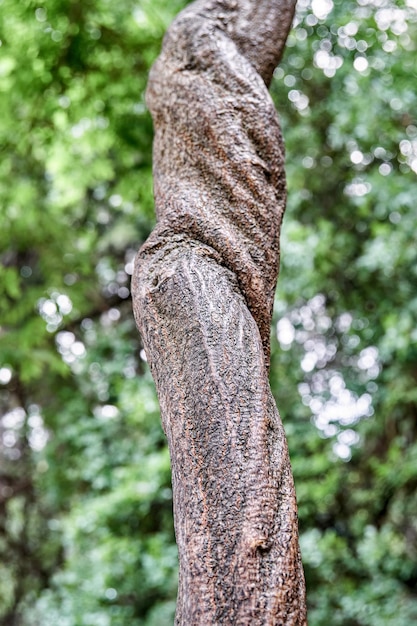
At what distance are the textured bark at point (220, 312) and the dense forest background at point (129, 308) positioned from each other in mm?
1089

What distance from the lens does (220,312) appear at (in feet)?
3.38

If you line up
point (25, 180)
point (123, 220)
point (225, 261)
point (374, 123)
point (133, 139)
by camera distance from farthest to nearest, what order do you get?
point (123, 220) < point (25, 180) < point (374, 123) < point (133, 139) < point (225, 261)

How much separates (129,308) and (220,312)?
385cm

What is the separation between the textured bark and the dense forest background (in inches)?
42.9

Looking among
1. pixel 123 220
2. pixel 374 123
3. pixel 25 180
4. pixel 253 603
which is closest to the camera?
pixel 253 603

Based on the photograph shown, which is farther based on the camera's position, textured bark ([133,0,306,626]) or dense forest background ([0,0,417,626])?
dense forest background ([0,0,417,626])

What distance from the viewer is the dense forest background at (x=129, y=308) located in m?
2.62

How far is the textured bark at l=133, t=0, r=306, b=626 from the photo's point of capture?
0.83 meters

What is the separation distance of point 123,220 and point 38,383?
1.22m

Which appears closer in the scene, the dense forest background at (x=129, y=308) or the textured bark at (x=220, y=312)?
the textured bark at (x=220, y=312)

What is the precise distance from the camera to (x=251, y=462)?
0.88 m

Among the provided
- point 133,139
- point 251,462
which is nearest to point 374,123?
point 133,139

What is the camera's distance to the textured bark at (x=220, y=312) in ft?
2.73

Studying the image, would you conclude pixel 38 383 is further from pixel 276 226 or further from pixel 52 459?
pixel 276 226
